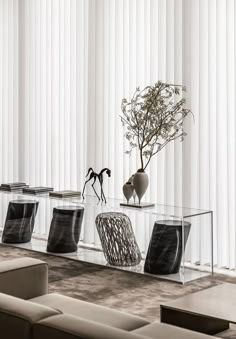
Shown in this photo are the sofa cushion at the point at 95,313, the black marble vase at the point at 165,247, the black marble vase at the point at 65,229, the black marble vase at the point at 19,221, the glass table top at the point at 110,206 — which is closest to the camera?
the sofa cushion at the point at 95,313

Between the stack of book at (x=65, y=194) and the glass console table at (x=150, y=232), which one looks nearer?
the glass console table at (x=150, y=232)

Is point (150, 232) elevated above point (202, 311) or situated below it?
above

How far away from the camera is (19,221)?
6246 mm

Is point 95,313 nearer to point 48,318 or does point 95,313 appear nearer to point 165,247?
point 48,318

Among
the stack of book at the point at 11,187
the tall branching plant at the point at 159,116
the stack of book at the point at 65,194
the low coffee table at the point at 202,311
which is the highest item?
the tall branching plant at the point at 159,116

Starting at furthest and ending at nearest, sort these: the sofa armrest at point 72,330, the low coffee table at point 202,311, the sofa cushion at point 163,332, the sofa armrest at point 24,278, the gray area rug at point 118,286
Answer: the gray area rug at point 118,286 < the low coffee table at point 202,311 < the sofa armrest at point 24,278 < the sofa cushion at point 163,332 < the sofa armrest at point 72,330

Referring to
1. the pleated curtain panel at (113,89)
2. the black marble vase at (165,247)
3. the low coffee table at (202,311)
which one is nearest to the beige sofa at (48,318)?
the low coffee table at (202,311)

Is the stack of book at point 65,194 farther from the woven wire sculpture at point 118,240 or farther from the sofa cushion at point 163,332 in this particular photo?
the sofa cushion at point 163,332

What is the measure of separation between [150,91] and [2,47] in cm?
282

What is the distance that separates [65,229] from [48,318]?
3584 mm

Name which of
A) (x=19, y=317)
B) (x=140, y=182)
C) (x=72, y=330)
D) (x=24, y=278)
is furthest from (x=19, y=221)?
(x=72, y=330)

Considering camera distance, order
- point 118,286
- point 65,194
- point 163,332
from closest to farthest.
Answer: point 163,332 < point 118,286 < point 65,194

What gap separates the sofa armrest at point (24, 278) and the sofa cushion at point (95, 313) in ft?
0.22

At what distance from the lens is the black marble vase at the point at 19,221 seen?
6176 mm
